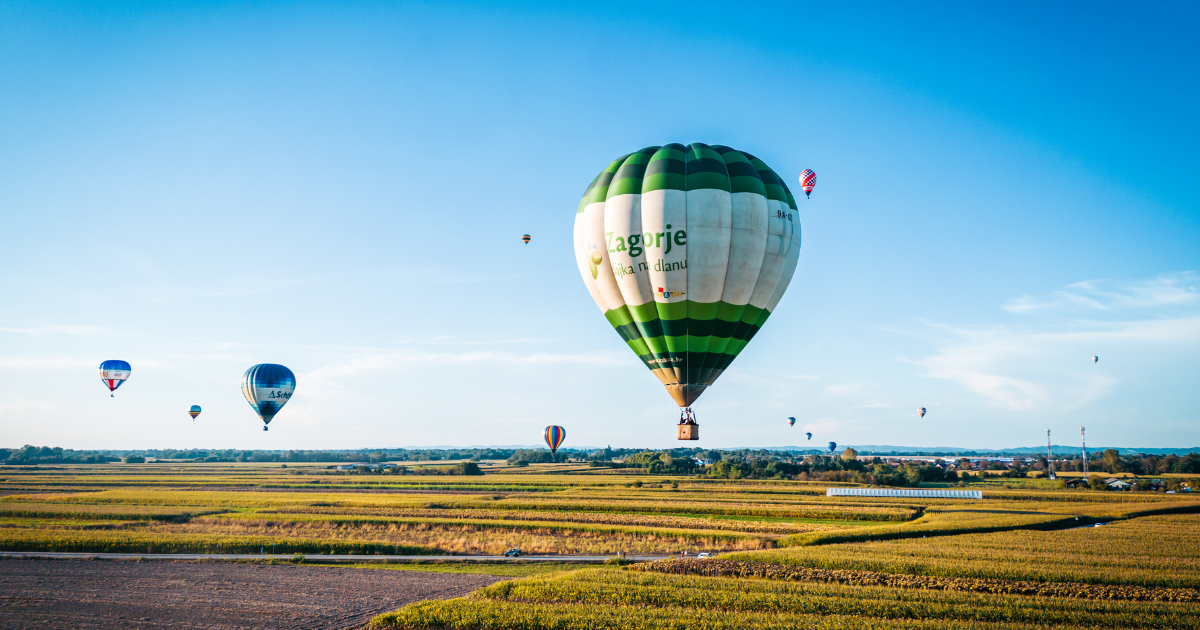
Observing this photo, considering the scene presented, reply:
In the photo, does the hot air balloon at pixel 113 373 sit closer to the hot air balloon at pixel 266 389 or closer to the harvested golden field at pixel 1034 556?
the hot air balloon at pixel 266 389

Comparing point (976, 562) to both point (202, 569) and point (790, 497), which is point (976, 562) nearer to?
point (202, 569)

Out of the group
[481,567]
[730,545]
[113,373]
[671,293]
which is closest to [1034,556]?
[730,545]

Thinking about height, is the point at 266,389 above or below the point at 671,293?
below

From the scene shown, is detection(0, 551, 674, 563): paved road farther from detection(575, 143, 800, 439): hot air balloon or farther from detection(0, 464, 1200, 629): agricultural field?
detection(575, 143, 800, 439): hot air balloon

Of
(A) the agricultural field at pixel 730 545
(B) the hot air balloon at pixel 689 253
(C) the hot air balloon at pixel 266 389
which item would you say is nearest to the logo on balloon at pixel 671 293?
(B) the hot air balloon at pixel 689 253

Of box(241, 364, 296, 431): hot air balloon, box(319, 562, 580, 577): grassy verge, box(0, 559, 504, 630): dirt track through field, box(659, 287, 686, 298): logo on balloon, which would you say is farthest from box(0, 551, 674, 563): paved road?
box(241, 364, 296, 431): hot air balloon

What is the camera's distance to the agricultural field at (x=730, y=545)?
27266 mm

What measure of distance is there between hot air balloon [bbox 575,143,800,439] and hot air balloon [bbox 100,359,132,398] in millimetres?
68913

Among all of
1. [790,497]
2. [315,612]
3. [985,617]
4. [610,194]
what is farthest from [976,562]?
[790,497]

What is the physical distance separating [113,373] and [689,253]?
2924 inches

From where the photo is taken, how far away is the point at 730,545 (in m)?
45.1

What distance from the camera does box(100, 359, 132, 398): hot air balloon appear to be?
254 ft

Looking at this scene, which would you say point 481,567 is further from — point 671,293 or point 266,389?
point 266,389

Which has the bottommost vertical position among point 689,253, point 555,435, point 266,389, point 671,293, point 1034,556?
point 1034,556
